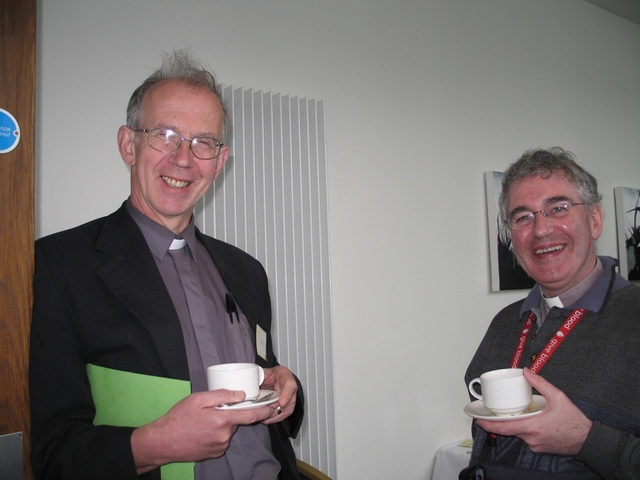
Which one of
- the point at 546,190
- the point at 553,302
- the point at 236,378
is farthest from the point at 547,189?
the point at 236,378

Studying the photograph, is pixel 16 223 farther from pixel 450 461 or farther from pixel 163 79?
pixel 450 461

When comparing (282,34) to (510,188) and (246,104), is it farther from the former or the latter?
(510,188)

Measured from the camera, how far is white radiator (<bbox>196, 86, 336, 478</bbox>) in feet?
8.63

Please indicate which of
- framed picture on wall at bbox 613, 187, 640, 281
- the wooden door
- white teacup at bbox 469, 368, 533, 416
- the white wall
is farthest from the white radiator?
framed picture on wall at bbox 613, 187, 640, 281

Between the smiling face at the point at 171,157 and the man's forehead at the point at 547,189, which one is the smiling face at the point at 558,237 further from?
the smiling face at the point at 171,157

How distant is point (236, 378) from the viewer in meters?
1.20

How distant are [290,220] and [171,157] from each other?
138 cm

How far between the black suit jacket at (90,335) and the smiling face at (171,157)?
11 cm

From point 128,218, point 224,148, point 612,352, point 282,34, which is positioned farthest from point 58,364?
point 282,34

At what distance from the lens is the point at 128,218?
4.83ft

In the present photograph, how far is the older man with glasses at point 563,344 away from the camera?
4.37 ft

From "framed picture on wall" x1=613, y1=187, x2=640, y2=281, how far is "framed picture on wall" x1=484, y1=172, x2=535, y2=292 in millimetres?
1559

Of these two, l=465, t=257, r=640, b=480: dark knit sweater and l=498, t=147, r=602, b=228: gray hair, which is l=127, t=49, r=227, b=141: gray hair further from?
l=465, t=257, r=640, b=480: dark knit sweater

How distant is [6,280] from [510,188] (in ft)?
5.56
